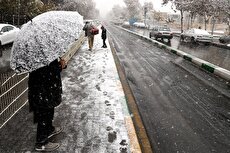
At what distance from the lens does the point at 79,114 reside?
18.1 feet

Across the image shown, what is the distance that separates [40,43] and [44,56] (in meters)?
0.20

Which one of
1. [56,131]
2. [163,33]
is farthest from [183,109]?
[163,33]

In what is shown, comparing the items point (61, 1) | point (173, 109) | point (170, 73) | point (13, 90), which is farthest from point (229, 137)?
point (61, 1)

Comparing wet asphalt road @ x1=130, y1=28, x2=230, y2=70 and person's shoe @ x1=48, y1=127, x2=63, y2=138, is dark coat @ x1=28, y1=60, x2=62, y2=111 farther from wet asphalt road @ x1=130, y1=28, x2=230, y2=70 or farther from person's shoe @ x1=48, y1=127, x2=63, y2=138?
wet asphalt road @ x1=130, y1=28, x2=230, y2=70

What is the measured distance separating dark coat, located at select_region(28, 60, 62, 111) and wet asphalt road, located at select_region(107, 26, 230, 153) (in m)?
1.85

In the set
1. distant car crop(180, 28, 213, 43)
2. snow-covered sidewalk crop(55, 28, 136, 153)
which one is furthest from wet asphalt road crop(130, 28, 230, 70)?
snow-covered sidewalk crop(55, 28, 136, 153)

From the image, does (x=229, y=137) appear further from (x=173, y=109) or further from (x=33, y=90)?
(x=33, y=90)

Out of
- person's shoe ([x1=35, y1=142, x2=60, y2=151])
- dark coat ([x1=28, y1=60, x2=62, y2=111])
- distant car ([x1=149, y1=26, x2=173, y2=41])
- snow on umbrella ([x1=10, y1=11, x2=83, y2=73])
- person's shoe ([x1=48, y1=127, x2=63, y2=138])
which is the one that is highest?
distant car ([x1=149, y1=26, x2=173, y2=41])

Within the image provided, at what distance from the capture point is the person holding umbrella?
12.0ft

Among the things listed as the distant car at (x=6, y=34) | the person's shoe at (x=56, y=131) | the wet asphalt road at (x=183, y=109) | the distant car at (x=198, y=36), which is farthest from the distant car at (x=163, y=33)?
the person's shoe at (x=56, y=131)

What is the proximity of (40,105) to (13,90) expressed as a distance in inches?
69.3

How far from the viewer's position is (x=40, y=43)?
3.67 metres

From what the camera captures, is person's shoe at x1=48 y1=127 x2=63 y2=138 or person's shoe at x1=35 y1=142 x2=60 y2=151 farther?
person's shoe at x1=48 y1=127 x2=63 y2=138

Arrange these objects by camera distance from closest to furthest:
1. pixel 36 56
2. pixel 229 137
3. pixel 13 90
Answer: pixel 36 56 → pixel 229 137 → pixel 13 90
